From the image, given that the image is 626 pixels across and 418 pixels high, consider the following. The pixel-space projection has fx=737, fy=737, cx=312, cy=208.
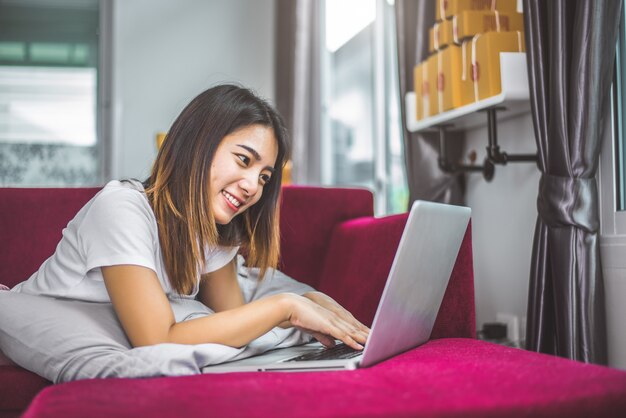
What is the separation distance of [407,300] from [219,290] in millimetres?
594

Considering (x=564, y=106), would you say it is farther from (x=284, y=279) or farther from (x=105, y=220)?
(x=105, y=220)

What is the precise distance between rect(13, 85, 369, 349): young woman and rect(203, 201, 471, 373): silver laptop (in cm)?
7

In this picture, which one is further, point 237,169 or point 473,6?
point 473,6

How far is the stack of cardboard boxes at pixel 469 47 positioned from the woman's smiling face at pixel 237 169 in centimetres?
89

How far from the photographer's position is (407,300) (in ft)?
3.88

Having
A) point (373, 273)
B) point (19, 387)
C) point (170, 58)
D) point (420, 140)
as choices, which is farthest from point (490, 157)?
point (170, 58)

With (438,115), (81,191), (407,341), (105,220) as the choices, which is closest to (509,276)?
(438,115)

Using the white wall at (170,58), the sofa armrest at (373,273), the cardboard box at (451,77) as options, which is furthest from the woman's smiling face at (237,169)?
the white wall at (170,58)

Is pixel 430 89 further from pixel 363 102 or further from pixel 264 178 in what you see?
pixel 363 102

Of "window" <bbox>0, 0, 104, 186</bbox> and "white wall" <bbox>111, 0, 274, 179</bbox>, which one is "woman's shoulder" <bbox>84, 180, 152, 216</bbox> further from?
"window" <bbox>0, 0, 104, 186</bbox>

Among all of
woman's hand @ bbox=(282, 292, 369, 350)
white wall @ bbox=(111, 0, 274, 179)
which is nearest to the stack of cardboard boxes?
woman's hand @ bbox=(282, 292, 369, 350)

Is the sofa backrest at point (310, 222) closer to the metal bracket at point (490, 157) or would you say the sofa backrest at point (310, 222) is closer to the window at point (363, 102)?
the metal bracket at point (490, 157)

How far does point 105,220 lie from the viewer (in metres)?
1.26

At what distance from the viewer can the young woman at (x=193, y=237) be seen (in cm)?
122
